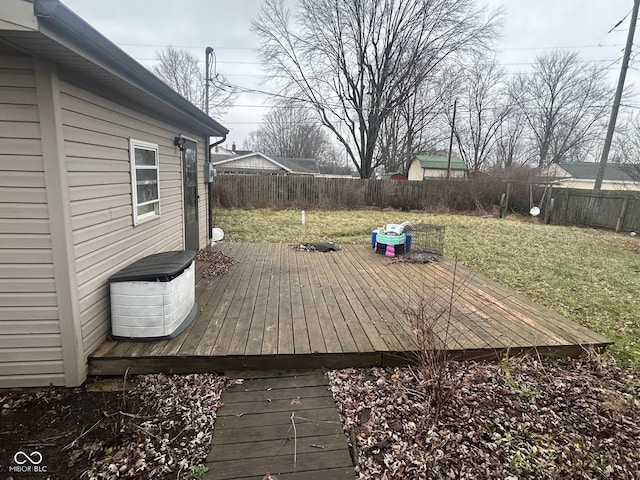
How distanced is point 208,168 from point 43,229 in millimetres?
4598

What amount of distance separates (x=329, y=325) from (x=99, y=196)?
2.20 meters

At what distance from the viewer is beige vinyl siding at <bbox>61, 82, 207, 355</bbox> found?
2.28 metres

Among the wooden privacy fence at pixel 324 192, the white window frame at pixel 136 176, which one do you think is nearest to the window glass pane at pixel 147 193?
the white window frame at pixel 136 176

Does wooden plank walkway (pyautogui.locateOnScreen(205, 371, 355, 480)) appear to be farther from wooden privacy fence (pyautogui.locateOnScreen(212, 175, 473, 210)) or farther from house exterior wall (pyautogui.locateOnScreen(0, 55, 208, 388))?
wooden privacy fence (pyautogui.locateOnScreen(212, 175, 473, 210))

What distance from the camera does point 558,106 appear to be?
2538 centimetres

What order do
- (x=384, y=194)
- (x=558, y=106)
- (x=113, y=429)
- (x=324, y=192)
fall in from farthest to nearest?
(x=558, y=106) → (x=384, y=194) → (x=324, y=192) → (x=113, y=429)

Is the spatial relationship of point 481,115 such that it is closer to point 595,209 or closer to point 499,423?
point 595,209

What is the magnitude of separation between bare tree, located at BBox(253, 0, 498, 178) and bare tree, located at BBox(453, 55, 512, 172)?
5.71 meters

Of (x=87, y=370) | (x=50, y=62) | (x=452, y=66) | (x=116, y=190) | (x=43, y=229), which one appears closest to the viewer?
(x=50, y=62)

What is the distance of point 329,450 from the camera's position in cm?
179

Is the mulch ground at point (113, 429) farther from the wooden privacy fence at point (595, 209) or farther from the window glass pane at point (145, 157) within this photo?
the wooden privacy fence at point (595, 209)

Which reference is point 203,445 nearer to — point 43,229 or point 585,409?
point 43,229

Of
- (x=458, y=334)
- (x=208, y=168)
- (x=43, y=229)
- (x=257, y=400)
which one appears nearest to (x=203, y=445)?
(x=257, y=400)

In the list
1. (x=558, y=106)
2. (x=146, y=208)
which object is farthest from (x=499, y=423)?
(x=558, y=106)
